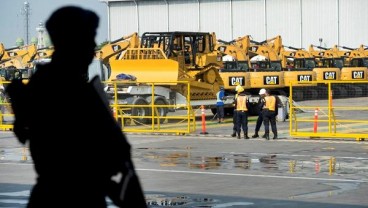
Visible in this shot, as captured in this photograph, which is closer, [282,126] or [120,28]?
[282,126]

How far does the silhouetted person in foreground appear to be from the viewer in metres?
4.28

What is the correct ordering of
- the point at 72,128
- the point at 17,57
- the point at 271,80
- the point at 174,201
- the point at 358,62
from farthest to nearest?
the point at 358,62 → the point at 17,57 → the point at 271,80 → the point at 174,201 → the point at 72,128

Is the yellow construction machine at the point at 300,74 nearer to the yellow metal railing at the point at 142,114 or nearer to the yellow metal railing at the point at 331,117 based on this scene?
the yellow metal railing at the point at 331,117

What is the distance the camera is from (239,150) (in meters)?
25.3

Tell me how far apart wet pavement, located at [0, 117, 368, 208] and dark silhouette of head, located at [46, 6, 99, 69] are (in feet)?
32.8

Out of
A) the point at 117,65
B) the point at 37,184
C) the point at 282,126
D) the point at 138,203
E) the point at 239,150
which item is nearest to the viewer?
the point at 138,203

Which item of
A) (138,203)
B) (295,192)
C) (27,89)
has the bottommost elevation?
(295,192)

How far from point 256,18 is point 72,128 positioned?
265 feet

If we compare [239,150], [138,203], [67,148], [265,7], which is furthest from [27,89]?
[265,7]

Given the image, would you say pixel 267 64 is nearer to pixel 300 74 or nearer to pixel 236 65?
pixel 236 65

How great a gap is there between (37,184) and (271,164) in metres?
17.1

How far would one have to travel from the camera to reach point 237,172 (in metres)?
19.5

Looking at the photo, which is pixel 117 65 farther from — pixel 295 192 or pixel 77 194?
pixel 77 194

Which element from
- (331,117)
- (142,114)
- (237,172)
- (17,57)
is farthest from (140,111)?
(17,57)
